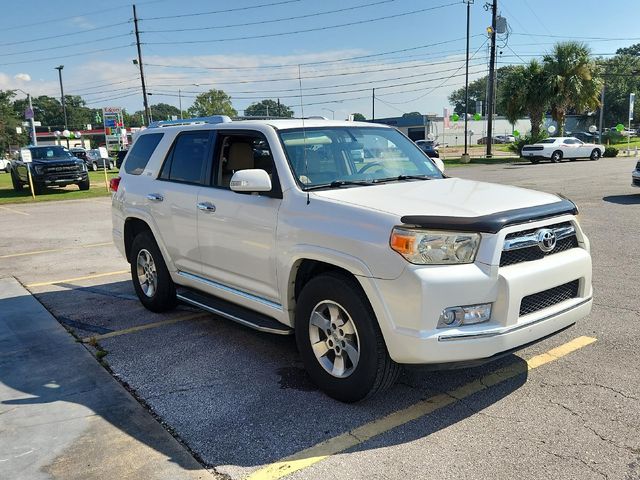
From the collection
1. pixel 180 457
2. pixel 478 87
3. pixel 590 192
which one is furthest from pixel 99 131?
pixel 180 457

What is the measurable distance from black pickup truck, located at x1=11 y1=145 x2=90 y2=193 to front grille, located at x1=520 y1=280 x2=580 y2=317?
72.4 feet

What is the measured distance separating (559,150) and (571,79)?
20.8 ft

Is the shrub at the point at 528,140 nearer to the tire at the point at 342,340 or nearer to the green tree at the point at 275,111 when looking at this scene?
the green tree at the point at 275,111

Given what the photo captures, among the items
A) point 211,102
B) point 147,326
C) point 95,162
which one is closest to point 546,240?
point 147,326

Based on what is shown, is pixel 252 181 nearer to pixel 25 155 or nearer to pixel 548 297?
pixel 548 297

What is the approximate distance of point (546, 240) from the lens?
356cm

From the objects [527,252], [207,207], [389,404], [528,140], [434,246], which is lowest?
[389,404]

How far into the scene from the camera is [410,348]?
322 cm

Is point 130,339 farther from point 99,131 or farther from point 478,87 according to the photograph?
point 478,87

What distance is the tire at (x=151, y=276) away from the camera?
5688 mm

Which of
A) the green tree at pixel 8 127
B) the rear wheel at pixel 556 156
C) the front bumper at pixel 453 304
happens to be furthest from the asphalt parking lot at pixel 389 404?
the green tree at pixel 8 127

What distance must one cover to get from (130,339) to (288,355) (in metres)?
1.59

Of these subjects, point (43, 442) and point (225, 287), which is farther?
point (225, 287)

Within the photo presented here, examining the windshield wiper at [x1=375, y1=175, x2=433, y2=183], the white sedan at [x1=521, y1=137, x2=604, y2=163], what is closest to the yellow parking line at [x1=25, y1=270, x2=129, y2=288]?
the windshield wiper at [x1=375, y1=175, x2=433, y2=183]
